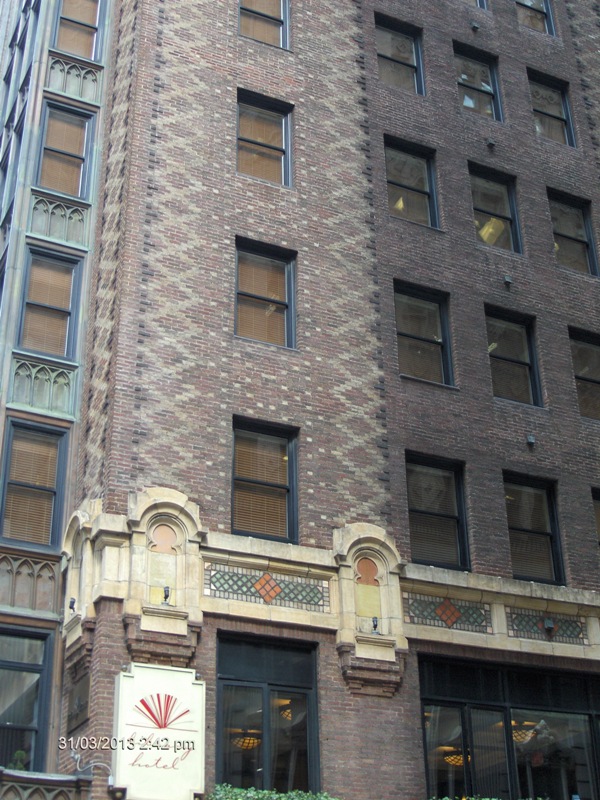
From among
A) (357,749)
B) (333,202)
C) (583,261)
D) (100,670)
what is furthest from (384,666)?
(583,261)

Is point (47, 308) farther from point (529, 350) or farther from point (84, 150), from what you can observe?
point (529, 350)

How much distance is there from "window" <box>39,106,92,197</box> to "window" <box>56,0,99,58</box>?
2.02 meters

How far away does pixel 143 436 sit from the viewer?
19562 millimetres

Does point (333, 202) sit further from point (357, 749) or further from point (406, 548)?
point (357, 749)

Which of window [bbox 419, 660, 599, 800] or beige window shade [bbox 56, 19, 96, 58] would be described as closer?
window [bbox 419, 660, 599, 800]

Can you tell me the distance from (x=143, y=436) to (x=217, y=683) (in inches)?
171

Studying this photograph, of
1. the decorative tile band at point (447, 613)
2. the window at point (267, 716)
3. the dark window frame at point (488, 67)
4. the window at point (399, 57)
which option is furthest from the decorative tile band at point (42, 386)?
the dark window frame at point (488, 67)

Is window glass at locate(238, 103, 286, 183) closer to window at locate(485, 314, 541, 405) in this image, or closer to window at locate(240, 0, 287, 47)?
window at locate(240, 0, 287, 47)

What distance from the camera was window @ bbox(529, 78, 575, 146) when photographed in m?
30.1

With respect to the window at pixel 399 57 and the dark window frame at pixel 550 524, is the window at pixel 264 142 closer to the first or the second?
the window at pixel 399 57

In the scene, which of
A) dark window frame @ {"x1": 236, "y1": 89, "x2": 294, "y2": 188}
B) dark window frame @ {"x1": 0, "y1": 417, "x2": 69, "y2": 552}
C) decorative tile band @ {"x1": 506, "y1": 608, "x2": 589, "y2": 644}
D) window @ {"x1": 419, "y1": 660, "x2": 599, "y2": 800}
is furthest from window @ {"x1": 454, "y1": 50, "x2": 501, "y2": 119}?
window @ {"x1": 419, "y1": 660, "x2": 599, "y2": 800}

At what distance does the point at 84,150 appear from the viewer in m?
25.2

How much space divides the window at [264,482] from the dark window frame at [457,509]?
2.65 m

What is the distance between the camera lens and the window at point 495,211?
89.1 feet
